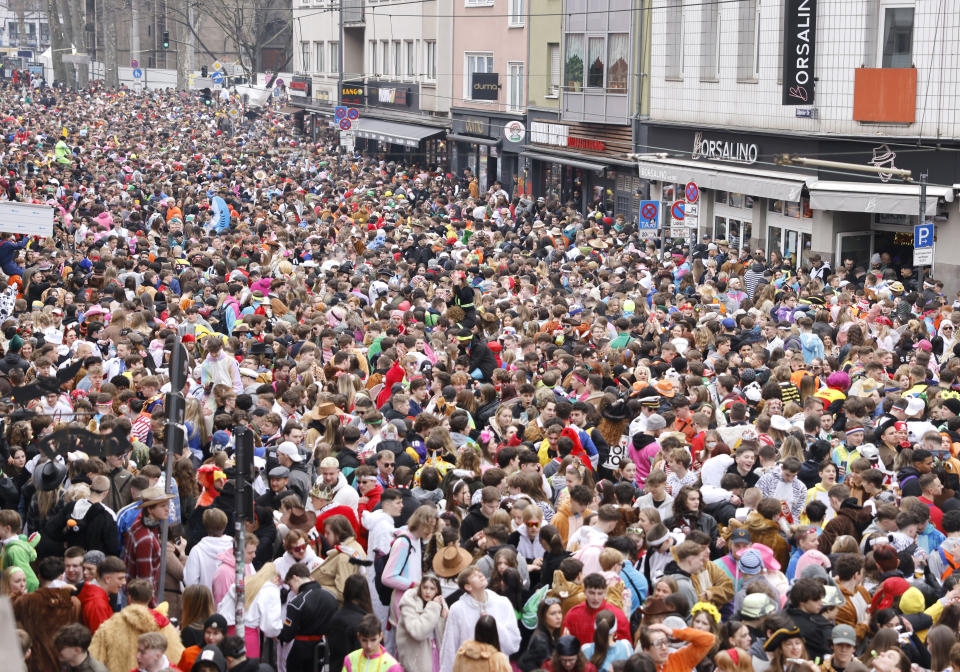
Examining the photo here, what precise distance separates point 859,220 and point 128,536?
19487mm

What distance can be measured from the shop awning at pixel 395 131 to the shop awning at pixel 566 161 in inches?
357

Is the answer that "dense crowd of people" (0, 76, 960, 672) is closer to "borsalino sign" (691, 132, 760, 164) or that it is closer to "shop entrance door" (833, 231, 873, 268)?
"shop entrance door" (833, 231, 873, 268)

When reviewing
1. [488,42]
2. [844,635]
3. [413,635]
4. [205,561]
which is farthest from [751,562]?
[488,42]

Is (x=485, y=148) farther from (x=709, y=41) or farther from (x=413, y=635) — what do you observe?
(x=413, y=635)

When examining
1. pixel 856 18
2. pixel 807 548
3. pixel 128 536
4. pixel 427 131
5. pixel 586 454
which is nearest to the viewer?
pixel 807 548

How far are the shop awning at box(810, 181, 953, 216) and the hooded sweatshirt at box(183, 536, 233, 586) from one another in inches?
693

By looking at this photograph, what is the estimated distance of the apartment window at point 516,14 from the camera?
42.3 meters

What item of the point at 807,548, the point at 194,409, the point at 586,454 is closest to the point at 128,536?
the point at 194,409

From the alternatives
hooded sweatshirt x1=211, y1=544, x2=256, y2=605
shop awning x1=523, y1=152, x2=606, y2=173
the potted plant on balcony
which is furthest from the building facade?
hooded sweatshirt x1=211, y1=544, x2=256, y2=605

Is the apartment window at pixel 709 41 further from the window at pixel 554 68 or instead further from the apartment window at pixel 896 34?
the window at pixel 554 68

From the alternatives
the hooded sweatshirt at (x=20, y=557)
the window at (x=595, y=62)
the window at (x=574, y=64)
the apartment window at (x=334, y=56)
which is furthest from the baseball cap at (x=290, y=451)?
the apartment window at (x=334, y=56)

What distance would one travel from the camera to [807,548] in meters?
8.98

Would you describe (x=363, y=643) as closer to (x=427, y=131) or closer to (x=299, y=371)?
(x=299, y=371)

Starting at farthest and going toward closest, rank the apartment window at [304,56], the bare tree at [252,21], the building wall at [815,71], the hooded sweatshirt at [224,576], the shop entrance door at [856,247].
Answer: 1. the bare tree at [252,21]
2. the apartment window at [304,56]
3. the shop entrance door at [856,247]
4. the building wall at [815,71]
5. the hooded sweatshirt at [224,576]
